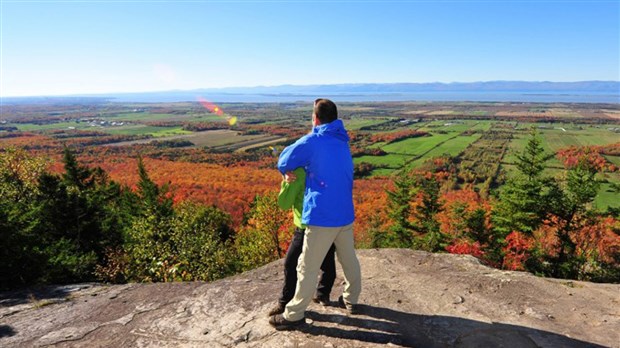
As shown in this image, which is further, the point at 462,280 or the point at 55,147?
the point at 55,147

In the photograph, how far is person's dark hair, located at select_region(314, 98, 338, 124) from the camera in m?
4.48

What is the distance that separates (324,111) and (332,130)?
11.0 inches

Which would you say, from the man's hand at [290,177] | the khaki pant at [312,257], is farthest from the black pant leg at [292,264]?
the man's hand at [290,177]

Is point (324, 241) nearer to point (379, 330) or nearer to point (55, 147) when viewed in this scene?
point (379, 330)

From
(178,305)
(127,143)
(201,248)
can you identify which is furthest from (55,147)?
(178,305)

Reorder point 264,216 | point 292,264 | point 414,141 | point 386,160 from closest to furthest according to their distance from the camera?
1. point 292,264
2. point 264,216
3. point 386,160
4. point 414,141

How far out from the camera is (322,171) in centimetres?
440

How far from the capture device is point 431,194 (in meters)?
30.0

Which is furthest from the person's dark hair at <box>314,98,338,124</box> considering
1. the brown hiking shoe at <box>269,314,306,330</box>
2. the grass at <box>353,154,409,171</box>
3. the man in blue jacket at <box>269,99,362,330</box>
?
the grass at <box>353,154,409,171</box>

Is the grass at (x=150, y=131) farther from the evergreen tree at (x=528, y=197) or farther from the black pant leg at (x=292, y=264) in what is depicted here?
the black pant leg at (x=292, y=264)

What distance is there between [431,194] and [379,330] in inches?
1066

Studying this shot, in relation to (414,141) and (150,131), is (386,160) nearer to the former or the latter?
(414,141)

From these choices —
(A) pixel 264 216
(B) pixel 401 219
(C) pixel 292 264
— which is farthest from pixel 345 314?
(B) pixel 401 219

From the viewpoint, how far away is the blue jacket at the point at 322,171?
4348 mm
